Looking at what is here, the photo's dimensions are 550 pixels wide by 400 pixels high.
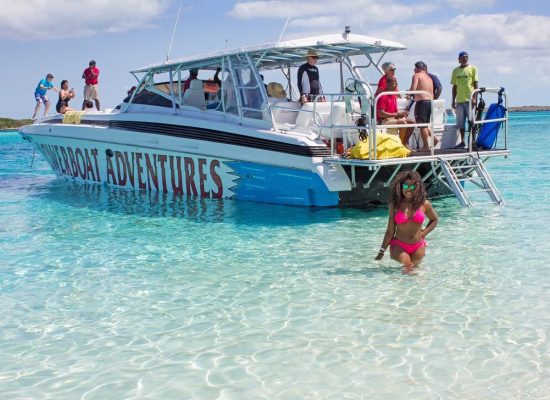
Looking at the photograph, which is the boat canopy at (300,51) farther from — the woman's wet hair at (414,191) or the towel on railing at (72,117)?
the woman's wet hair at (414,191)

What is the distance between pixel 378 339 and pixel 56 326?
2.60 m

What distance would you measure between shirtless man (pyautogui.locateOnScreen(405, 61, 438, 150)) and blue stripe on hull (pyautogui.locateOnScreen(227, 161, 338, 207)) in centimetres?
162

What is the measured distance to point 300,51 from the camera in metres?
11.3

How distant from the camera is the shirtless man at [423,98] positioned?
10117mm

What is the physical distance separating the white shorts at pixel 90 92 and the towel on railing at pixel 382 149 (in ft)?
25.6

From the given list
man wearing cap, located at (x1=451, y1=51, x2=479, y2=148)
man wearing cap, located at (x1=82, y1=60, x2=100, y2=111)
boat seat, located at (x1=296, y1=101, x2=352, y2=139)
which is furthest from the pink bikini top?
man wearing cap, located at (x1=82, y1=60, x2=100, y2=111)

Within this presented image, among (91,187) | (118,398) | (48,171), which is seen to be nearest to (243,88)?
(91,187)

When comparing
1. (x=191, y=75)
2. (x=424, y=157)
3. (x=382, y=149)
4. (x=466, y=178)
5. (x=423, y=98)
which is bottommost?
(x=466, y=178)

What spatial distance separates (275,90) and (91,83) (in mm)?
5484

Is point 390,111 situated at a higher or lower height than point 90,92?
lower

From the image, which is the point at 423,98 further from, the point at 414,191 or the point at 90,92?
the point at 90,92

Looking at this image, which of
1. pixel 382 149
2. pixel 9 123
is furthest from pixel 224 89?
pixel 9 123

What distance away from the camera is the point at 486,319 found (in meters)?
5.43

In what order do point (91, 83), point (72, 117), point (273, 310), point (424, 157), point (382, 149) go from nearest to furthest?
point (273, 310) < point (382, 149) < point (424, 157) < point (72, 117) < point (91, 83)
